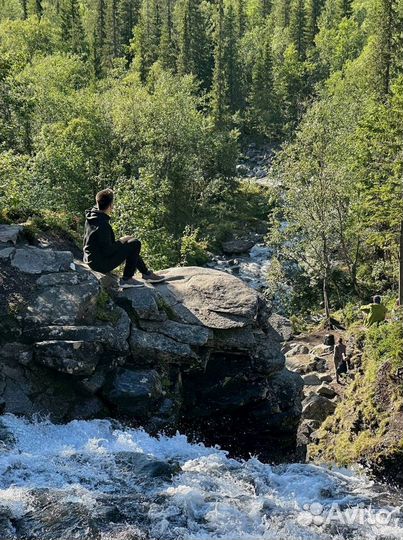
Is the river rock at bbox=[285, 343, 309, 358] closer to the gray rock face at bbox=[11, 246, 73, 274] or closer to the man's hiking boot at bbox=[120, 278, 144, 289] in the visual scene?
the man's hiking boot at bbox=[120, 278, 144, 289]

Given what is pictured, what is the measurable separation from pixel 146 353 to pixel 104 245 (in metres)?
2.51

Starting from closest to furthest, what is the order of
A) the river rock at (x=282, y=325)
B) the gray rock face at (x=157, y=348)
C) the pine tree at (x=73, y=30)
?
the gray rock face at (x=157, y=348) → the river rock at (x=282, y=325) → the pine tree at (x=73, y=30)

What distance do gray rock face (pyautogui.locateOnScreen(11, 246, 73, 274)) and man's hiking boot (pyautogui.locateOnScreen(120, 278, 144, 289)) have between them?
118cm

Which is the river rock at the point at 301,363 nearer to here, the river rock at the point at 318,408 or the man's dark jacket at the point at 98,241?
the river rock at the point at 318,408

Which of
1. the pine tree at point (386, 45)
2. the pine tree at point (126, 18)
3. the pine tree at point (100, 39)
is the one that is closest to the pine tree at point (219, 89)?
the pine tree at point (100, 39)

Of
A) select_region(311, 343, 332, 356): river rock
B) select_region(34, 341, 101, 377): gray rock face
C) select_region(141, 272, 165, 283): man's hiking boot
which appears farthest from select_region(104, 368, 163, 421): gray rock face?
select_region(311, 343, 332, 356): river rock

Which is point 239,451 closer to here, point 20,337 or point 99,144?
point 20,337

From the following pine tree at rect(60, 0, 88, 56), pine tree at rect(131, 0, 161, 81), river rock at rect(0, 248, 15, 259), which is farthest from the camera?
pine tree at rect(131, 0, 161, 81)

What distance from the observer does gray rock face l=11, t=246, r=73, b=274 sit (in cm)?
1309

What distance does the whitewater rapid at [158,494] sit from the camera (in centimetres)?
883

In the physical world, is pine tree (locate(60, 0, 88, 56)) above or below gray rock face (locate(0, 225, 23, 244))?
above

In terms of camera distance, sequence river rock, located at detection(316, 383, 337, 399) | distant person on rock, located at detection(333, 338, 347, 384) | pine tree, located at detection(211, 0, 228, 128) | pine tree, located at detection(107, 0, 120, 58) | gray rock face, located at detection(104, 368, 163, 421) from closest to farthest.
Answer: gray rock face, located at detection(104, 368, 163, 421)
river rock, located at detection(316, 383, 337, 399)
distant person on rock, located at detection(333, 338, 347, 384)
pine tree, located at detection(211, 0, 228, 128)
pine tree, located at detection(107, 0, 120, 58)

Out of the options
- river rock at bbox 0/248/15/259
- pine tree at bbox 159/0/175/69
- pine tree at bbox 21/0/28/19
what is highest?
pine tree at bbox 21/0/28/19

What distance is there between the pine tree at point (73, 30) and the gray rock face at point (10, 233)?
3234 inches
